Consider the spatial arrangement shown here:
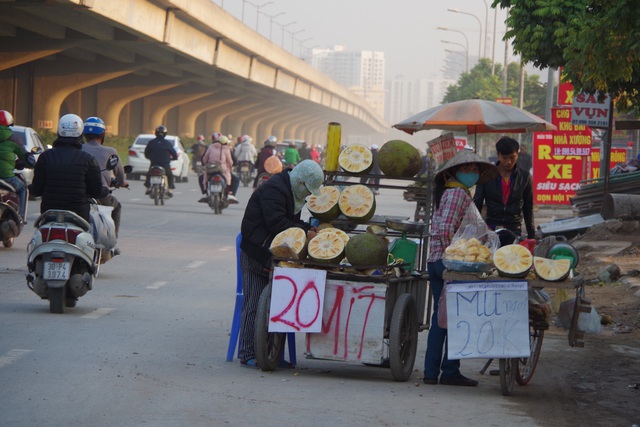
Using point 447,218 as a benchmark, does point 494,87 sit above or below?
above

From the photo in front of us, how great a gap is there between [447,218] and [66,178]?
4.00 metres

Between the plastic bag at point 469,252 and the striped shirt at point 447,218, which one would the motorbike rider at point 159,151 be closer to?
the striped shirt at point 447,218

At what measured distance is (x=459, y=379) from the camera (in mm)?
8352

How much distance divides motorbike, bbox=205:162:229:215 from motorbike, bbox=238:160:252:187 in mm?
12860

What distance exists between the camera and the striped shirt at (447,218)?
8.26 metres

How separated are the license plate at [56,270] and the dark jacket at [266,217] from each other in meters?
2.31

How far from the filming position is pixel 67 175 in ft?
34.8

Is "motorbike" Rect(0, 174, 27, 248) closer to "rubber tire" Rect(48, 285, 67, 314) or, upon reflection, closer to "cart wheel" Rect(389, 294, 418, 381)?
"rubber tire" Rect(48, 285, 67, 314)

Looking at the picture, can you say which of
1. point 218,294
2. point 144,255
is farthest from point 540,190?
point 218,294

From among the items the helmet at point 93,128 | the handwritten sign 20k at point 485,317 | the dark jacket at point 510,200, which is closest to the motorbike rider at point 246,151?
the helmet at point 93,128

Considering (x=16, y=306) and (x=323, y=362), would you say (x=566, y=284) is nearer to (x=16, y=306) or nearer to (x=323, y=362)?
(x=323, y=362)

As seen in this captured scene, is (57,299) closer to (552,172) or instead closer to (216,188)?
(216,188)

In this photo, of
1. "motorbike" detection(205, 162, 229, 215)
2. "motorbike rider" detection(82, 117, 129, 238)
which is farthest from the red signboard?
"motorbike rider" detection(82, 117, 129, 238)

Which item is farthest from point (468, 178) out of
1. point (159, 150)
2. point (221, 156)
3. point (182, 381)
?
point (159, 150)
